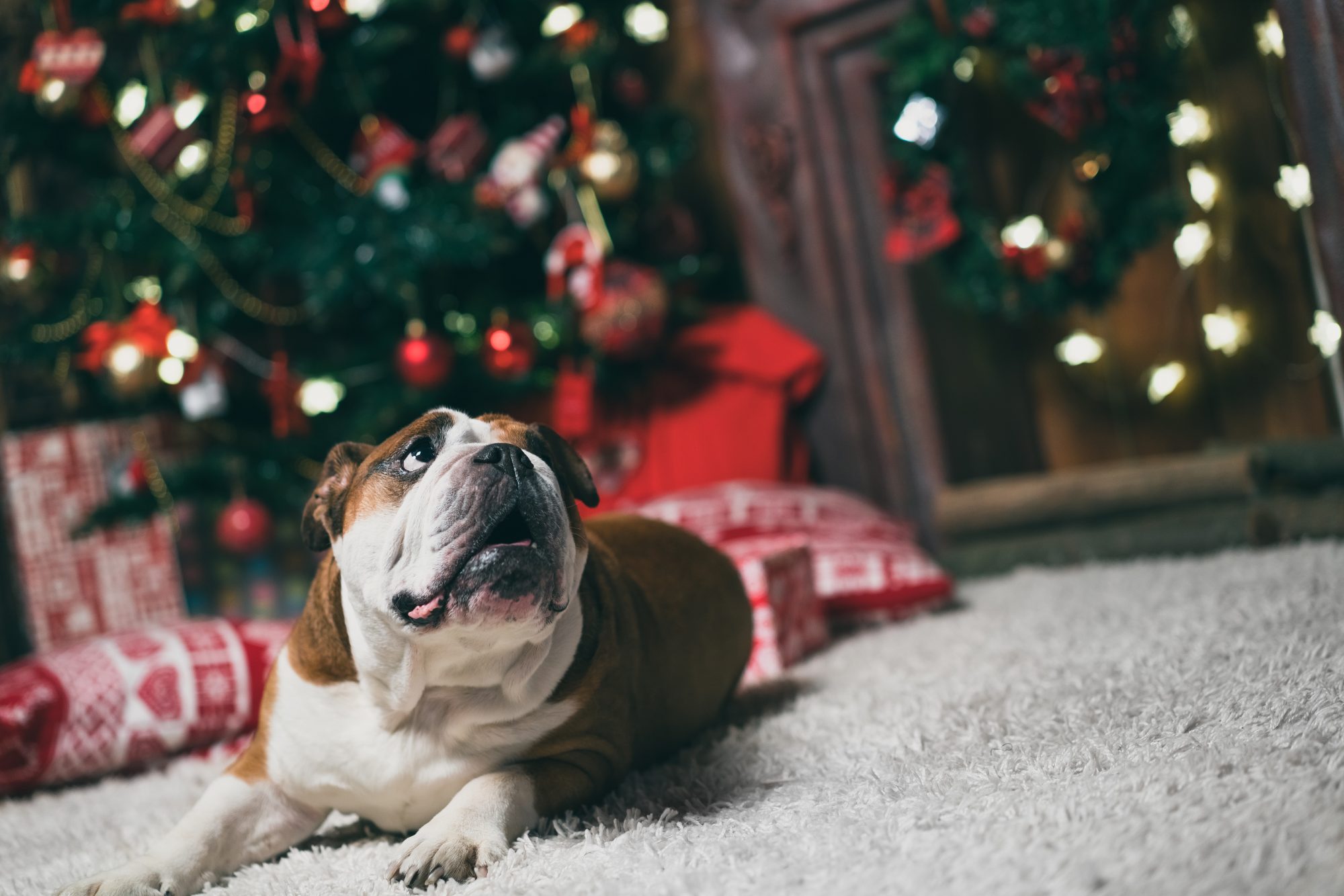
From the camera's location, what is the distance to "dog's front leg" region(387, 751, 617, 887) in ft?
3.23

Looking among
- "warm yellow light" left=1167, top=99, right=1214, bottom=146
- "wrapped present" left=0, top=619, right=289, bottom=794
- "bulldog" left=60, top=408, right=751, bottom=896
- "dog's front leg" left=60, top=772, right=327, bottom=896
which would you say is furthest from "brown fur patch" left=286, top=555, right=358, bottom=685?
"warm yellow light" left=1167, top=99, right=1214, bottom=146

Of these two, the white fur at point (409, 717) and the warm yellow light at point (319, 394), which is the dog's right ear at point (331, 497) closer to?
the white fur at point (409, 717)

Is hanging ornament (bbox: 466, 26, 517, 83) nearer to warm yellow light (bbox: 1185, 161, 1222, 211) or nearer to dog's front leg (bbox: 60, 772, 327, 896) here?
warm yellow light (bbox: 1185, 161, 1222, 211)

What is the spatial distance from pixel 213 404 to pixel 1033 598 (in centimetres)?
197

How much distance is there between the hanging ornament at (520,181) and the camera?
2.70 metres

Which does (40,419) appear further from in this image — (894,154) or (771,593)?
(894,154)

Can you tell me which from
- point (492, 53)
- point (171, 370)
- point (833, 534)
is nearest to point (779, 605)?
point (833, 534)

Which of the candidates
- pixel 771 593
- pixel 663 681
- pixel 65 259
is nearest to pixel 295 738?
pixel 663 681

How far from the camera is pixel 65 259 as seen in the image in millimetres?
2820

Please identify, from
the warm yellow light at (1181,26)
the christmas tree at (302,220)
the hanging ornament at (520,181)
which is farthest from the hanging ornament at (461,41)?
the warm yellow light at (1181,26)

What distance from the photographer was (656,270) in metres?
2.92

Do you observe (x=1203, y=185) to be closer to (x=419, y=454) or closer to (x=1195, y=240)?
(x=1195, y=240)

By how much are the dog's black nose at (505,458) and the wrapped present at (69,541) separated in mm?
2223

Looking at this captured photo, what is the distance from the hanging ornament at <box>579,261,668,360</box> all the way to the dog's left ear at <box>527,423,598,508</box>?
4.86 feet
